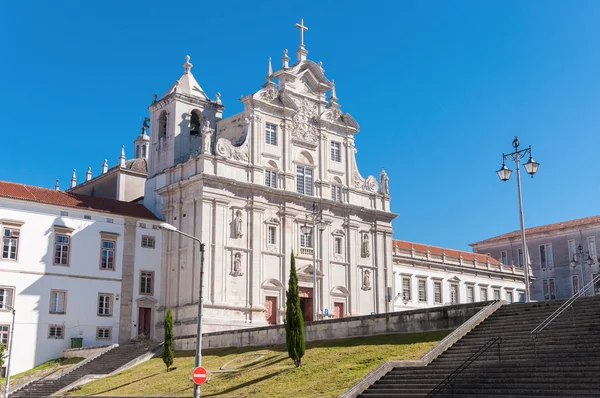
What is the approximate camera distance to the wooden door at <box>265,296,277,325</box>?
51403mm

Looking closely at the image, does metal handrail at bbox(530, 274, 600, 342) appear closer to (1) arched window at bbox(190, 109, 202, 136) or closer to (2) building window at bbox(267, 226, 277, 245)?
(2) building window at bbox(267, 226, 277, 245)

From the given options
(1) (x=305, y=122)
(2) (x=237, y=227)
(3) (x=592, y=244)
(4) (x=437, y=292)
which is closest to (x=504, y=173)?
(2) (x=237, y=227)

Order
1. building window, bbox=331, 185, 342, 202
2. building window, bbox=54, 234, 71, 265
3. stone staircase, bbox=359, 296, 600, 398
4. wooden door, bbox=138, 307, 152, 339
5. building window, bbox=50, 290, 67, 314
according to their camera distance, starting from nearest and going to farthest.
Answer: stone staircase, bbox=359, 296, 600, 398 → building window, bbox=50, 290, 67, 314 → building window, bbox=54, 234, 71, 265 → wooden door, bbox=138, 307, 152, 339 → building window, bbox=331, 185, 342, 202

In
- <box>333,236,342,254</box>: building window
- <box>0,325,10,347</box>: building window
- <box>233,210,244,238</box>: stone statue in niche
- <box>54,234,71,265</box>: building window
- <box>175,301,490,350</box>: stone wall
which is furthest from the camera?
<box>333,236,342,254</box>: building window

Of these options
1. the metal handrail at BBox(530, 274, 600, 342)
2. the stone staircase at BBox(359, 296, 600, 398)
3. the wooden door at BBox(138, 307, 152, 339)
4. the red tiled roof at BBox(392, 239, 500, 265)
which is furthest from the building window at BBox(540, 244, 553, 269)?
the metal handrail at BBox(530, 274, 600, 342)

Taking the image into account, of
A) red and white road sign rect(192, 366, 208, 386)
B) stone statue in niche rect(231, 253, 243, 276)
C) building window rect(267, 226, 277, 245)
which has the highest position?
building window rect(267, 226, 277, 245)

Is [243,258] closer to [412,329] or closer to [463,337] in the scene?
[412,329]

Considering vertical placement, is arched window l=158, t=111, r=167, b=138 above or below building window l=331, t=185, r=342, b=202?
above

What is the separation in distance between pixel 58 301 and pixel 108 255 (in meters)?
4.47

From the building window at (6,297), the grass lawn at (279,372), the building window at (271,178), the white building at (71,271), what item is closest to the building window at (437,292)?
the building window at (271,178)

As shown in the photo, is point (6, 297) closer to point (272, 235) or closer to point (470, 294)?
point (272, 235)

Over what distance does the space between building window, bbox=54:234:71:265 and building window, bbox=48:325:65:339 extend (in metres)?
3.96

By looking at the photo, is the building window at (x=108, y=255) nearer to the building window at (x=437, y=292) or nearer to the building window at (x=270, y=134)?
the building window at (x=270, y=134)

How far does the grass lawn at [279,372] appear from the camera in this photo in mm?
28094
